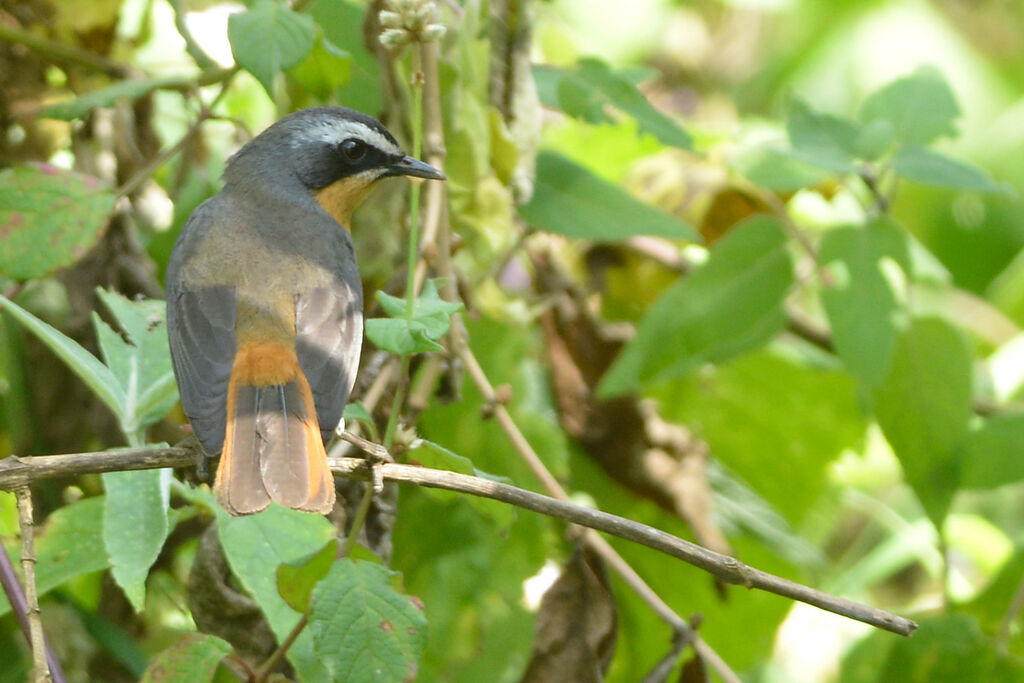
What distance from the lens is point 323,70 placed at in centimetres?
219

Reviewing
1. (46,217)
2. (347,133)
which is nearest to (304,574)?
(46,217)

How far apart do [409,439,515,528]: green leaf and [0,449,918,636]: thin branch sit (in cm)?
4

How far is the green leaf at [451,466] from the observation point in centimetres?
Result: 172

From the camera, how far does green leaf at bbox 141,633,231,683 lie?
173cm

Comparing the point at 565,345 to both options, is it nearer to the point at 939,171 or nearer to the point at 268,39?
the point at 939,171

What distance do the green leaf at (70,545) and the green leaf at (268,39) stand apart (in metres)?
0.79

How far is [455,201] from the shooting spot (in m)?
2.39

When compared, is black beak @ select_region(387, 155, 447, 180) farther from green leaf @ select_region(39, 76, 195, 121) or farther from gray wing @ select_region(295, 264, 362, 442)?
green leaf @ select_region(39, 76, 195, 121)

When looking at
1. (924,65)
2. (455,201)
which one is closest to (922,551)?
(924,65)

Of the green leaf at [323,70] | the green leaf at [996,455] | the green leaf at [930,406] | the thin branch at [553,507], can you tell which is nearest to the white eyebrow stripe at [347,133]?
the green leaf at [323,70]

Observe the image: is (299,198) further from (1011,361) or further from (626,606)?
(1011,361)

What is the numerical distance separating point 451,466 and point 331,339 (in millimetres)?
508

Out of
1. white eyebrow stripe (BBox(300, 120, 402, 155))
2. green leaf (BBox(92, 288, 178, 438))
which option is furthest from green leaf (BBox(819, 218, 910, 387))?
green leaf (BBox(92, 288, 178, 438))

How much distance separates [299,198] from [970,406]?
5.08 ft
